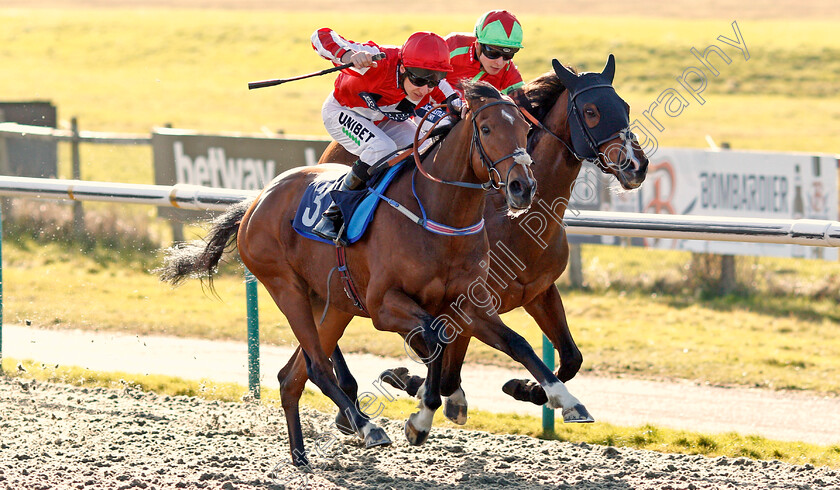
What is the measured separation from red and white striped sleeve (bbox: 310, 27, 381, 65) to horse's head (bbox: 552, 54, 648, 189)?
0.88 meters

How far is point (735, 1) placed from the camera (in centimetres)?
4153

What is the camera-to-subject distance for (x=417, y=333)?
14.4 ft

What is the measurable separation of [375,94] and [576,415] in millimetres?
1967

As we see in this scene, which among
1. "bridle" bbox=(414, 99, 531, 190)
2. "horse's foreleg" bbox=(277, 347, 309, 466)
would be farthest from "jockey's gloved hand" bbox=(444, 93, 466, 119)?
"horse's foreleg" bbox=(277, 347, 309, 466)

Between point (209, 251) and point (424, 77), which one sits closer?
point (424, 77)

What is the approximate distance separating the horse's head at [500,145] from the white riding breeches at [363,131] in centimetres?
79

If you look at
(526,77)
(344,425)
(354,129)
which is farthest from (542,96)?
(526,77)

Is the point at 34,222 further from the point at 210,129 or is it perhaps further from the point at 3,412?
the point at 210,129

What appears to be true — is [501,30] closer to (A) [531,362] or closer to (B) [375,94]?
(B) [375,94]

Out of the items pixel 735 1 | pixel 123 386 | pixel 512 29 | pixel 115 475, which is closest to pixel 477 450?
pixel 115 475

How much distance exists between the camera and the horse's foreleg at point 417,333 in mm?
4379

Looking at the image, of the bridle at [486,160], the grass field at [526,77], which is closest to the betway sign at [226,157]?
the grass field at [526,77]

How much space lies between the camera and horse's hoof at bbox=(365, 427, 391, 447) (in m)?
4.50

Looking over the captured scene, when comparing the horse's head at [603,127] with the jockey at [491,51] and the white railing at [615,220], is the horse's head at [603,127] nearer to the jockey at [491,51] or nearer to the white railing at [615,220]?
the jockey at [491,51]
